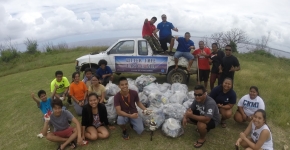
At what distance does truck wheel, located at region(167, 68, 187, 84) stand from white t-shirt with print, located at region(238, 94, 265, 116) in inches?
109

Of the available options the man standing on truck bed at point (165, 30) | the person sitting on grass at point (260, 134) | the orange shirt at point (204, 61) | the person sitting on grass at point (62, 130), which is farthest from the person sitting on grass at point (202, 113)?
the man standing on truck bed at point (165, 30)

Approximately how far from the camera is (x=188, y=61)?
23.3 ft

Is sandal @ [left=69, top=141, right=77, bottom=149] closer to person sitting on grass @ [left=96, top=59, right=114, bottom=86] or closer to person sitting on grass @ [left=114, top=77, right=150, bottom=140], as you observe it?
person sitting on grass @ [left=114, top=77, right=150, bottom=140]

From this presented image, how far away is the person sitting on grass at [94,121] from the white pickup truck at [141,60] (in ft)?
10.3

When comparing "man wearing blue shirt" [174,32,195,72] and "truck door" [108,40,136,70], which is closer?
"man wearing blue shirt" [174,32,195,72]

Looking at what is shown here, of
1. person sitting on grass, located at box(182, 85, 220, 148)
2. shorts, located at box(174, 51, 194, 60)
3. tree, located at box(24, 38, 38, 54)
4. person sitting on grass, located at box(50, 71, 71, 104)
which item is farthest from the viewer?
tree, located at box(24, 38, 38, 54)

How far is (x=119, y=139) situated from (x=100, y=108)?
2.64 feet

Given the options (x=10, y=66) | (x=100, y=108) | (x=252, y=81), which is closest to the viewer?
(x=100, y=108)

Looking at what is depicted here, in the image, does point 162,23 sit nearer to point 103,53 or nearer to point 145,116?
point 103,53

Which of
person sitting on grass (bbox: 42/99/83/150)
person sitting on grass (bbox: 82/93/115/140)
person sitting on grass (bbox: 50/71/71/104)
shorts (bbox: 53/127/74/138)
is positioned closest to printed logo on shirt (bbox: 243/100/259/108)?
person sitting on grass (bbox: 82/93/115/140)

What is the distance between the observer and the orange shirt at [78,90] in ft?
17.8

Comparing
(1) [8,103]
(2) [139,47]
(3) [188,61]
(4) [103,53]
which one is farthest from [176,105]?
(1) [8,103]

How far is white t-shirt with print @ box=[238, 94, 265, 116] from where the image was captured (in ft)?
14.6

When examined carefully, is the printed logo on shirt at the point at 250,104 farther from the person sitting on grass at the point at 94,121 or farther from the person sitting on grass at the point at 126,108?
the person sitting on grass at the point at 94,121
